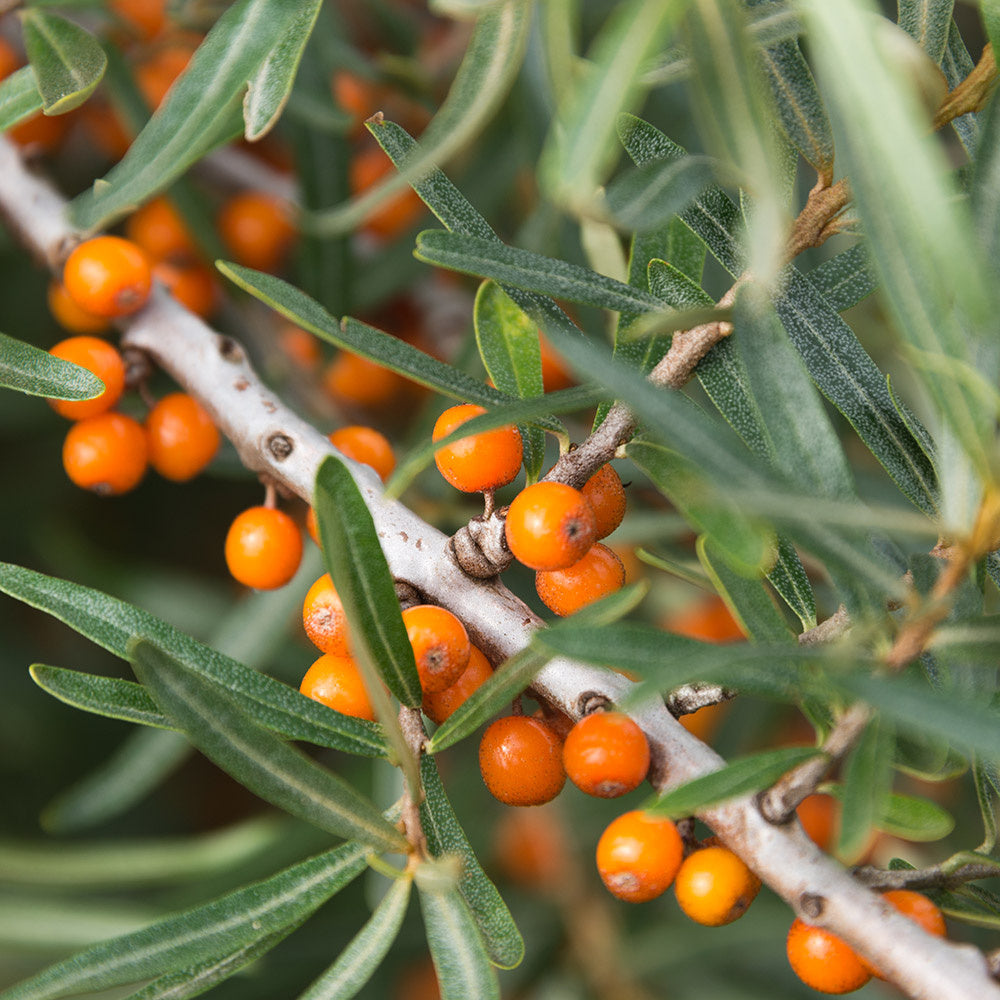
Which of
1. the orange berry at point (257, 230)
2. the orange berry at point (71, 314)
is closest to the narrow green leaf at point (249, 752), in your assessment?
the orange berry at point (71, 314)

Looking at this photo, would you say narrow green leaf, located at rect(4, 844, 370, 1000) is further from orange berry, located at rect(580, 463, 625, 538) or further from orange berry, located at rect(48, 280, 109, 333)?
orange berry, located at rect(48, 280, 109, 333)

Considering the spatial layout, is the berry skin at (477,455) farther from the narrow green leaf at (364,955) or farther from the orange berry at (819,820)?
the orange berry at (819,820)

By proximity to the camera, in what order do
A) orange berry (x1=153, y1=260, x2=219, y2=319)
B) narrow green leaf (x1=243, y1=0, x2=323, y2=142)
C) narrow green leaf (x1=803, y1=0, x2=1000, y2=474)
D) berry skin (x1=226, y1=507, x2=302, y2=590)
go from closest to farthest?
narrow green leaf (x1=803, y1=0, x2=1000, y2=474)
narrow green leaf (x1=243, y1=0, x2=323, y2=142)
berry skin (x1=226, y1=507, x2=302, y2=590)
orange berry (x1=153, y1=260, x2=219, y2=319)

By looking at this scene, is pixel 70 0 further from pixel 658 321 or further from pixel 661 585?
pixel 661 585

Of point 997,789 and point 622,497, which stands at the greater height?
point 622,497

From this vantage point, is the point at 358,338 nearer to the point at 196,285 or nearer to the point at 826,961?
the point at 826,961

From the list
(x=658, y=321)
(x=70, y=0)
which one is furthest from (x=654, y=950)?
(x=70, y=0)

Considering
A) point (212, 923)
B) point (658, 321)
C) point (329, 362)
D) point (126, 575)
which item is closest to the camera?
point (658, 321)

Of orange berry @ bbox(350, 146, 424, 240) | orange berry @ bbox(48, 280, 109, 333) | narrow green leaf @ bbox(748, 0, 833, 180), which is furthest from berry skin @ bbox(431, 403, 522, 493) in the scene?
orange berry @ bbox(350, 146, 424, 240)
